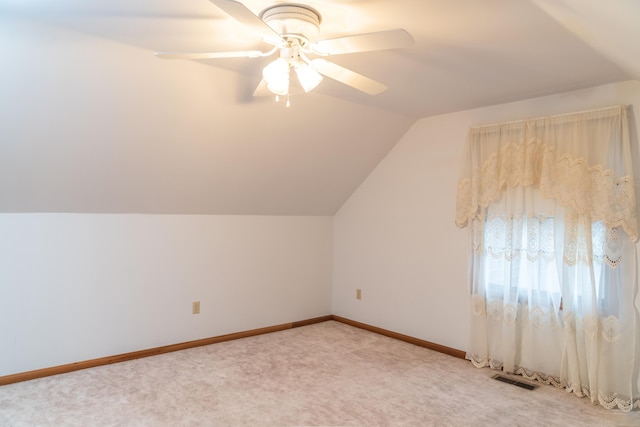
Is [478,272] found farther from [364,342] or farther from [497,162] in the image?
[364,342]

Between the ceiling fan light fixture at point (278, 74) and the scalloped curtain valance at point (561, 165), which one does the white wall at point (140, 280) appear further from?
the ceiling fan light fixture at point (278, 74)

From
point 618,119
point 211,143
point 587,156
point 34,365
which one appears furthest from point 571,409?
point 34,365

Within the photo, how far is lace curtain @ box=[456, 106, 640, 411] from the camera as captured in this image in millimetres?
2854

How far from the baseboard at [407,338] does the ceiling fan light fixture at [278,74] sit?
287cm

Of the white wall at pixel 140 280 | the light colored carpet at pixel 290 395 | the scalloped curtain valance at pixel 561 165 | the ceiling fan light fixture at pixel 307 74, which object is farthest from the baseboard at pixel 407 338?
the ceiling fan light fixture at pixel 307 74

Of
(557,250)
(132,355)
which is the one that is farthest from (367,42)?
(132,355)

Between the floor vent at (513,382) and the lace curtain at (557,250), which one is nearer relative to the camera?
the lace curtain at (557,250)

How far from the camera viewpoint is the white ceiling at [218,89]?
6.49ft

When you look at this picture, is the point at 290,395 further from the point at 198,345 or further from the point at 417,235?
the point at 417,235

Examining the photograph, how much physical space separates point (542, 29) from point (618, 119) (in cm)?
124

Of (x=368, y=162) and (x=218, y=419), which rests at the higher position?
(x=368, y=162)

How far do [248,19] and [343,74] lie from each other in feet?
1.98

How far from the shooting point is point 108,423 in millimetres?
2492

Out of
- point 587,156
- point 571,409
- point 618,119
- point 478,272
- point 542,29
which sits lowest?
point 571,409
